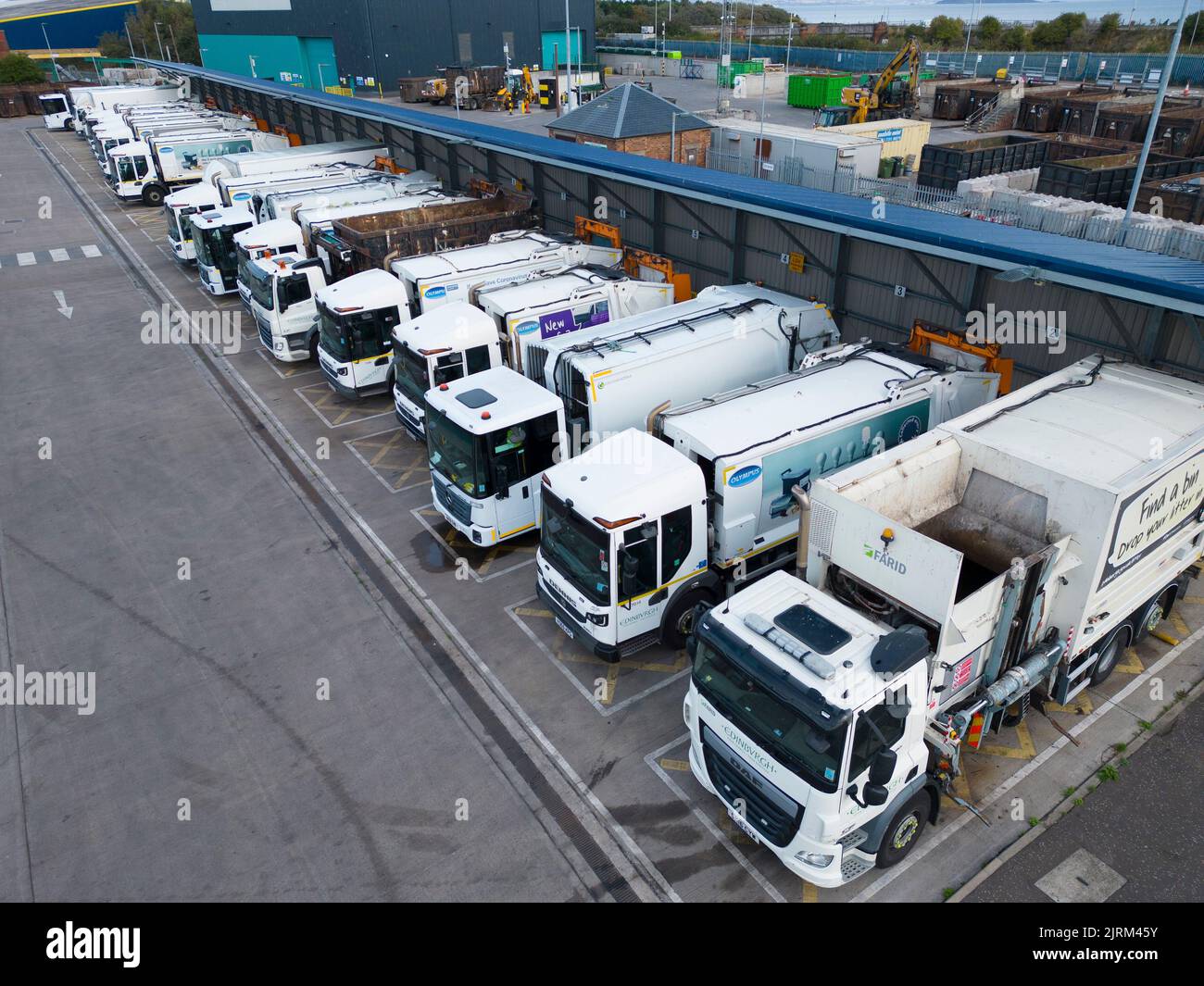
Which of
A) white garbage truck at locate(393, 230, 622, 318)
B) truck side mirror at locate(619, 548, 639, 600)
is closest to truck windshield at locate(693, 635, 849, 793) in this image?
truck side mirror at locate(619, 548, 639, 600)

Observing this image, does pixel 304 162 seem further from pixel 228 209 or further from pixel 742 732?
pixel 742 732

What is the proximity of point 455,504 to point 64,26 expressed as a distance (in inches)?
5107

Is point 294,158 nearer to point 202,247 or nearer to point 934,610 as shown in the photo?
point 202,247

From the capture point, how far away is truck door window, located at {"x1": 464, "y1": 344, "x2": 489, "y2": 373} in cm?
1457

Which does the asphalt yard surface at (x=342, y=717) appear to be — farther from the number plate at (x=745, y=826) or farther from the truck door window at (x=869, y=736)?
the truck door window at (x=869, y=736)

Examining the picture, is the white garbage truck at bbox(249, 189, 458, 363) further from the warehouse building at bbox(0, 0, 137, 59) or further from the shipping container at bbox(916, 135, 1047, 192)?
the warehouse building at bbox(0, 0, 137, 59)

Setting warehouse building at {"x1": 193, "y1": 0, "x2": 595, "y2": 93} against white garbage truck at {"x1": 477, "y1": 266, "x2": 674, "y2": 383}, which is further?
warehouse building at {"x1": 193, "y1": 0, "x2": 595, "y2": 93}

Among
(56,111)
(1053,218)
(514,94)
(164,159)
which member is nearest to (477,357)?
(1053,218)

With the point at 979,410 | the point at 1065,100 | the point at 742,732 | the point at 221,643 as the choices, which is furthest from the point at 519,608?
the point at 1065,100

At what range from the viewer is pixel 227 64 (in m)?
78.2

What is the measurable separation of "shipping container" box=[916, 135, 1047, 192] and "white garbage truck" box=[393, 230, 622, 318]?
724 inches

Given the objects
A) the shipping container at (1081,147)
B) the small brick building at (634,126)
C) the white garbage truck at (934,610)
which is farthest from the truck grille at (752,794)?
the shipping container at (1081,147)

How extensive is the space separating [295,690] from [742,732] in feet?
20.3

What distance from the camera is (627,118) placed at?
28719 mm
